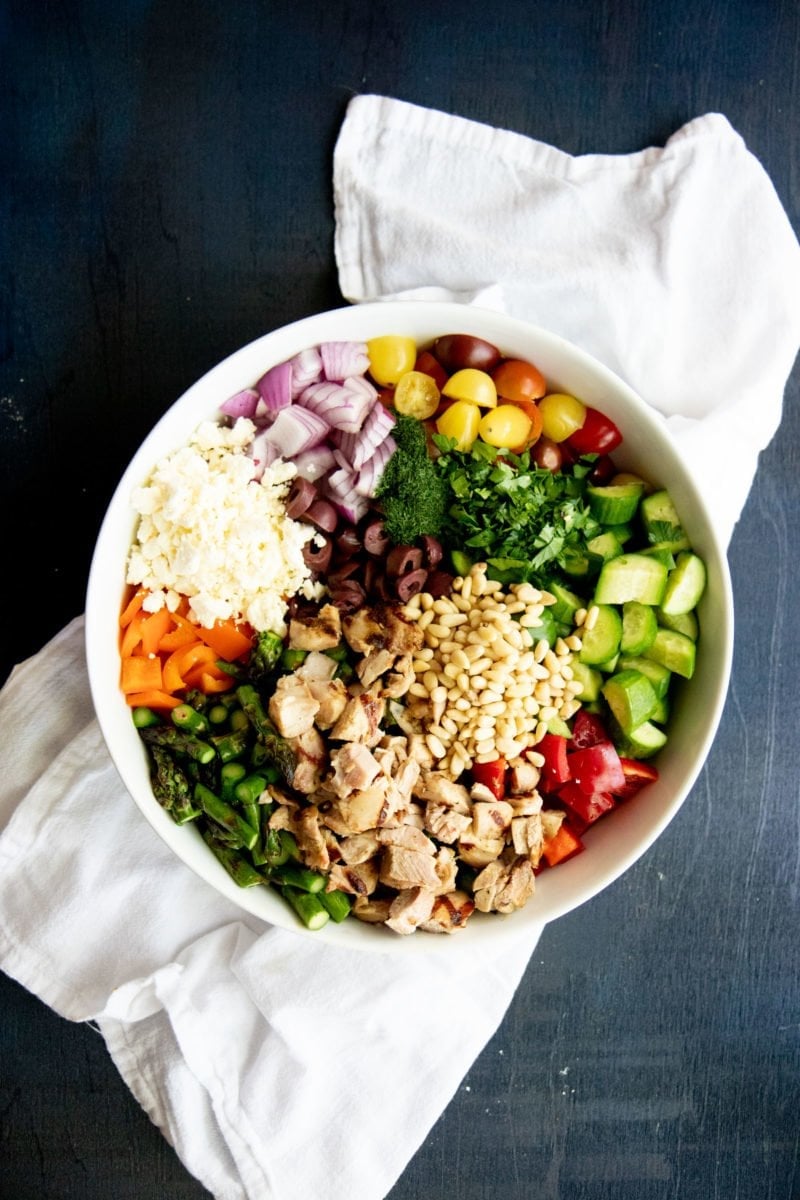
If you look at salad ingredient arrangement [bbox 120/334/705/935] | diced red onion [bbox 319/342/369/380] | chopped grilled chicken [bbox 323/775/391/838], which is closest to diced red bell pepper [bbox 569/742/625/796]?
salad ingredient arrangement [bbox 120/334/705/935]

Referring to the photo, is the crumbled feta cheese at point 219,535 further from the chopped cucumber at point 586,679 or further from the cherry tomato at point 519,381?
the chopped cucumber at point 586,679

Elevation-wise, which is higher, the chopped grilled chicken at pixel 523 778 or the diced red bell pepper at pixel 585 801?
the chopped grilled chicken at pixel 523 778

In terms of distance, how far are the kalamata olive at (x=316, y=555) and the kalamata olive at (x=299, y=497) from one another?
0.26 feet

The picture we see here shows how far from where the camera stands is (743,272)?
8.18ft

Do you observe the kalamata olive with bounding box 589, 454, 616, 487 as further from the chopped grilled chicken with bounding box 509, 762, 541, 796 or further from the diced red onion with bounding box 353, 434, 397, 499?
the chopped grilled chicken with bounding box 509, 762, 541, 796

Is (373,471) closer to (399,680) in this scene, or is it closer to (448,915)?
(399,680)

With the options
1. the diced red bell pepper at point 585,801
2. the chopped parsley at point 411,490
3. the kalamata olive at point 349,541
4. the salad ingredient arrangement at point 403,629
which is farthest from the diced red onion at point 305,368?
the diced red bell pepper at point 585,801

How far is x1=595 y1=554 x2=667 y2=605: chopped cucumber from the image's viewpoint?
214 centimetres

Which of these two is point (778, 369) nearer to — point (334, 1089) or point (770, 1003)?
point (770, 1003)

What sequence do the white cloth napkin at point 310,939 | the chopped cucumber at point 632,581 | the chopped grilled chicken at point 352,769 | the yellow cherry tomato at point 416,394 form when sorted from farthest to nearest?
the white cloth napkin at point 310,939
the yellow cherry tomato at point 416,394
the chopped cucumber at point 632,581
the chopped grilled chicken at point 352,769

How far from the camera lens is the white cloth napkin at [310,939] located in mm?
2379

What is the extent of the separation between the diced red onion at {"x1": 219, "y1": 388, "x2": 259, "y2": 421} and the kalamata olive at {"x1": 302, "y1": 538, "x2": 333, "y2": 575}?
344mm

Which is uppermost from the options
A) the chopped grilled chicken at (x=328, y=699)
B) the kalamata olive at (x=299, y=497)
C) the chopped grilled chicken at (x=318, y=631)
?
the kalamata olive at (x=299, y=497)

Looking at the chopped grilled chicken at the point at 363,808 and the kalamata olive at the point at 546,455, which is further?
the kalamata olive at the point at 546,455
